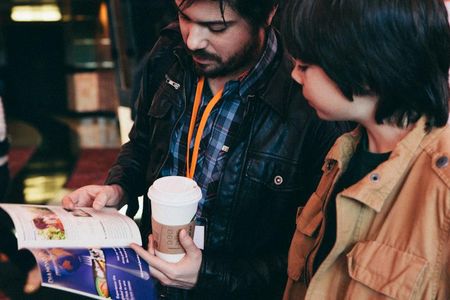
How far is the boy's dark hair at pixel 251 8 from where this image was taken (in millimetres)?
1577

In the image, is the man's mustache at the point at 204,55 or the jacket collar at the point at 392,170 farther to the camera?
the man's mustache at the point at 204,55

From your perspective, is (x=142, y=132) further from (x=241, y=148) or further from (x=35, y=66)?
(x=35, y=66)

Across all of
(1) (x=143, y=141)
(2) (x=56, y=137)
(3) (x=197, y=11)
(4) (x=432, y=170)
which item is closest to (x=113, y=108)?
(2) (x=56, y=137)

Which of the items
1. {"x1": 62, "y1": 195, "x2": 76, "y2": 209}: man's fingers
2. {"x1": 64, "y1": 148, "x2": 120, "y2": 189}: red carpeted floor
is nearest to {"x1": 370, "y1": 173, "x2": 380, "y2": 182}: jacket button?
{"x1": 62, "y1": 195, "x2": 76, "y2": 209}: man's fingers

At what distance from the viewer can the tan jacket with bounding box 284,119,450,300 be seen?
1055 mm

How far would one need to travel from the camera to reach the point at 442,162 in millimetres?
1062

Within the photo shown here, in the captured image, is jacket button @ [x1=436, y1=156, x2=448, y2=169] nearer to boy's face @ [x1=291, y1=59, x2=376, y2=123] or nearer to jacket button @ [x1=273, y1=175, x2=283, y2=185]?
boy's face @ [x1=291, y1=59, x2=376, y2=123]

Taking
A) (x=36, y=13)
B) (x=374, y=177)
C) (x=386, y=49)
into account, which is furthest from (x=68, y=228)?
(x=36, y=13)

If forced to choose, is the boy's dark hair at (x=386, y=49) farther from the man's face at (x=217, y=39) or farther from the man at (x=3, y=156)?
the man at (x=3, y=156)

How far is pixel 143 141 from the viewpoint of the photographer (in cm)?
198

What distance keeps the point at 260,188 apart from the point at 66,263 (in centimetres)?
57

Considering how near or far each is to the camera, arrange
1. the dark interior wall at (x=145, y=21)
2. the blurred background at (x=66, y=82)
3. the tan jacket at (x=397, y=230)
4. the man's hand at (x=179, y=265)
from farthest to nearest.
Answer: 1. the dark interior wall at (x=145, y=21)
2. the blurred background at (x=66, y=82)
3. the man's hand at (x=179, y=265)
4. the tan jacket at (x=397, y=230)

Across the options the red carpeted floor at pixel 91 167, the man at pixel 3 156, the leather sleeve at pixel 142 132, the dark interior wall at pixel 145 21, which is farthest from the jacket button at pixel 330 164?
the dark interior wall at pixel 145 21

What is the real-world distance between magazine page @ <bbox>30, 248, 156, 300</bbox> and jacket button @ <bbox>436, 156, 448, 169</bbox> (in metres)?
0.70
